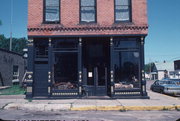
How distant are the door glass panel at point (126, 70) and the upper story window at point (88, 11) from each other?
3.14 m

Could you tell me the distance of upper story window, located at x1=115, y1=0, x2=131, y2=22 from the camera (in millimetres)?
14211

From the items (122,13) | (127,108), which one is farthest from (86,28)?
(127,108)

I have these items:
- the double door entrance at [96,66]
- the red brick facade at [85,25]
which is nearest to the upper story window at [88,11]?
the red brick facade at [85,25]

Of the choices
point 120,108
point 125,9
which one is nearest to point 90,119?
point 120,108

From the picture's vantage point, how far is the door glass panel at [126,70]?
1377cm

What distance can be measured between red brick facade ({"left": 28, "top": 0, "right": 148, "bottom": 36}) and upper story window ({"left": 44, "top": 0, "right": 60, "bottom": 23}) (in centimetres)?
35

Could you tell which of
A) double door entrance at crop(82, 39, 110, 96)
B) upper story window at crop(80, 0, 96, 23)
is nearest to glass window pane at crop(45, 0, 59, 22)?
upper story window at crop(80, 0, 96, 23)

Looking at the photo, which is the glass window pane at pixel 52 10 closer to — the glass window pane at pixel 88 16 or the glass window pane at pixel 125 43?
the glass window pane at pixel 88 16

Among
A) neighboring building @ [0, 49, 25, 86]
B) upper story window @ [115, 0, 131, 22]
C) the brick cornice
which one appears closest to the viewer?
the brick cornice

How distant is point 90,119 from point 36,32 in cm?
810

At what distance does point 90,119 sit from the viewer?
27.3 feet

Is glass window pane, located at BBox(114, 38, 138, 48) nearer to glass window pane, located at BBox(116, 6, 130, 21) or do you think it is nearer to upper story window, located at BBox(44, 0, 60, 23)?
glass window pane, located at BBox(116, 6, 130, 21)

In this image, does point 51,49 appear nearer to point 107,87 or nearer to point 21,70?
point 107,87

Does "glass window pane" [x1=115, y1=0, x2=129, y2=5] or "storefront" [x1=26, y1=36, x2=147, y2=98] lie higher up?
"glass window pane" [x1=115, y1=0, x2=129, y2=5]
